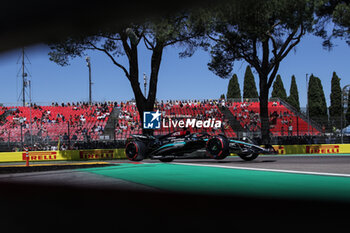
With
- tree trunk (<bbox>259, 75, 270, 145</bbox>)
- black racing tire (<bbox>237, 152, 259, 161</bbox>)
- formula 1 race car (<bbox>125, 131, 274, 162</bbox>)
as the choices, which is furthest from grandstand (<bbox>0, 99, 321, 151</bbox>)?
formula 1 race car (<bbox>125, 131, 274, 162</bbox>)

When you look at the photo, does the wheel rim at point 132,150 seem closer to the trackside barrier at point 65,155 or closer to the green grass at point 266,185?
the green grass at point 266,185

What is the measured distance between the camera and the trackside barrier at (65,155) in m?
17.7

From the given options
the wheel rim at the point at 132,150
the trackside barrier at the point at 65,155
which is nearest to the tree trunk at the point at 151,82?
the trackside barrier at the point at 65,155

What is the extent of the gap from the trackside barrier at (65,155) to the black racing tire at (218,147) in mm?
8021

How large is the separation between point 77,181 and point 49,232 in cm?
437

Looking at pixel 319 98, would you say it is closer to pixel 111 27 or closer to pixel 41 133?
pixel 41 133

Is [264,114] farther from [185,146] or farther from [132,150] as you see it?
[132,150]

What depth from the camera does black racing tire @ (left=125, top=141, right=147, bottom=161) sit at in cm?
1312

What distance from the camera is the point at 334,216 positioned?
12.7 feet

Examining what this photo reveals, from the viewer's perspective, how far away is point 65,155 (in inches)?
722

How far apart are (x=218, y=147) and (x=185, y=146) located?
1416mm

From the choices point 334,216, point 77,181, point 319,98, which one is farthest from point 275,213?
point 319,98

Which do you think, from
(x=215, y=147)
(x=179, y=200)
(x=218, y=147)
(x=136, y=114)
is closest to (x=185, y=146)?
(x=215, y=147)

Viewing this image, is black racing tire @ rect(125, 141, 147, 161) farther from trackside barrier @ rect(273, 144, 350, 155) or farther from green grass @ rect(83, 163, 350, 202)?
trackside barrier @ rect(273, 144, 350, 155)
